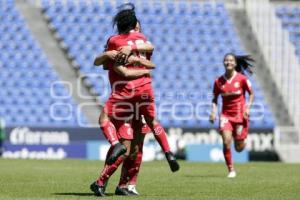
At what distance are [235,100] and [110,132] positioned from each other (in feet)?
24.8

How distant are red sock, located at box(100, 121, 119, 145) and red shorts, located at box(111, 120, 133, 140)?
0.39ft

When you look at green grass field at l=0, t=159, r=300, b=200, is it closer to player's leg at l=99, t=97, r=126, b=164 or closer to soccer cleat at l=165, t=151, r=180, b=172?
soccer cleat at l=165, t=151, r=180, b=172

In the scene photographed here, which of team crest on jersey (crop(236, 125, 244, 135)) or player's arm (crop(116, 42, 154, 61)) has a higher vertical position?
player's arm (crop(116, 42, 154, 61))

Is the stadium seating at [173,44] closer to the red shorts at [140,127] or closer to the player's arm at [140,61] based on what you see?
the red shorts at [140,127]

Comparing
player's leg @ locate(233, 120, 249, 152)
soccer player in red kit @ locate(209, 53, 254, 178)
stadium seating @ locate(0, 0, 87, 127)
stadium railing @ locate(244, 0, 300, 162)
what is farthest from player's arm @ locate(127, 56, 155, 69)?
stadium railing @ locate(244, 0, 300, 162)

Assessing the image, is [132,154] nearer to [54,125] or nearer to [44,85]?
[54,125]

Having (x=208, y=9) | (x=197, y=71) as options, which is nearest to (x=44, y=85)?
(x=197, y=71)

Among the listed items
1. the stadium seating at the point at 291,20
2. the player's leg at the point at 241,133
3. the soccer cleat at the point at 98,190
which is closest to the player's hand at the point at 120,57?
the soccer cleat at the point at 98,190

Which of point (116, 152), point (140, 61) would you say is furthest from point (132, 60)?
point (116, 152)

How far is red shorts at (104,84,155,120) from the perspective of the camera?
10766 mm

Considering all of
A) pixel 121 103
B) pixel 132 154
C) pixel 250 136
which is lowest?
pixel 250 136

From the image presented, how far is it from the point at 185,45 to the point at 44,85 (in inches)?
250

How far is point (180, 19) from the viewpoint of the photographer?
3509 centimetres

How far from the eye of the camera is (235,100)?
17.9 m
